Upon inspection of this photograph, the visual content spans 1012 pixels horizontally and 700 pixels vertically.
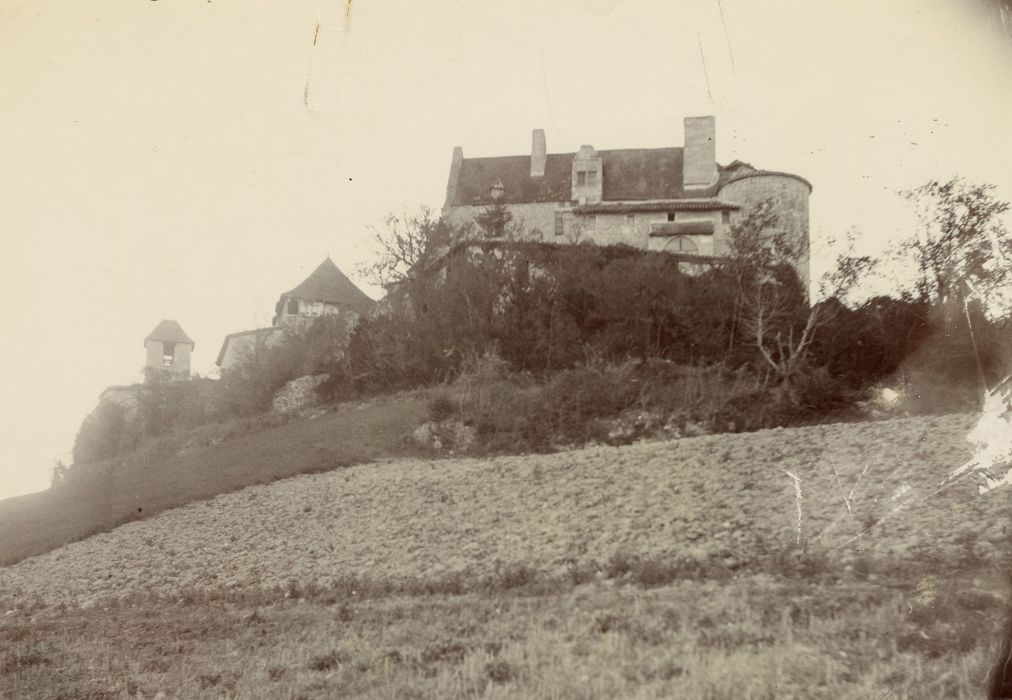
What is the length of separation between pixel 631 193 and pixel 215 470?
23877 mm

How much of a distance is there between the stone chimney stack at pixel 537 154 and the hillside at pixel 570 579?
25840 millimetres

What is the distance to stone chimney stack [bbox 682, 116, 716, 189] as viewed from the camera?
39250 millimetres

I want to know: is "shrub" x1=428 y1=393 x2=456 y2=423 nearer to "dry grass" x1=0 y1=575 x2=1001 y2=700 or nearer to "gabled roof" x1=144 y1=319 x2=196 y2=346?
"dry grass" x1=0 y1=575 x2=1001 y2=700

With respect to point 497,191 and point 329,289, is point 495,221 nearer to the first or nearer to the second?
point 497,191

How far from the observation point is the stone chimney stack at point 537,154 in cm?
4244

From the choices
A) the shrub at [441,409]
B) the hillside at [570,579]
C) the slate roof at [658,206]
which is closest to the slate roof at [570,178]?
the slate roof at [658,206]

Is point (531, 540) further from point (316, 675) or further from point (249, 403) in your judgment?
point (249, 403)

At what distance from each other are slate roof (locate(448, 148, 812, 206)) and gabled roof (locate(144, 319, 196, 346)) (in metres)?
31.2

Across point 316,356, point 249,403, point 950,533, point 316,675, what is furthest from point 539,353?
point 316,675

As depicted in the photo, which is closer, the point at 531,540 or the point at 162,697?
the point at 162,697

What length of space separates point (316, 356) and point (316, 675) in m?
26.6

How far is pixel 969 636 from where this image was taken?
6504mm

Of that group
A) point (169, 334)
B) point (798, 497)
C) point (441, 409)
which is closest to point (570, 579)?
point (798, 497)

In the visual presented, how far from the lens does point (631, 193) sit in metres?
39.6
